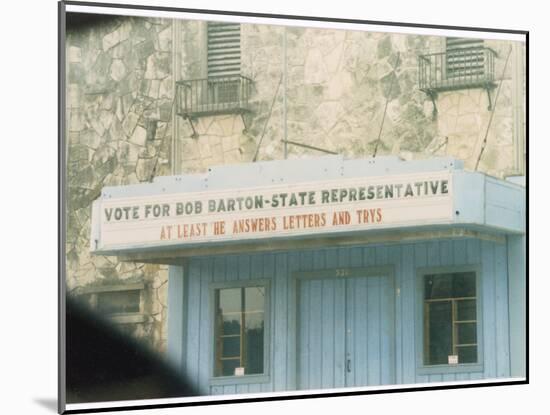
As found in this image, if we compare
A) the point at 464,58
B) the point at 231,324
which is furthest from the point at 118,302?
the point at 464,58

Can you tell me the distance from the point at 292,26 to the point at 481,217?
2972 mm

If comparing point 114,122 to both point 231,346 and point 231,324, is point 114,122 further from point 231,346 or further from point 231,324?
point 231,346

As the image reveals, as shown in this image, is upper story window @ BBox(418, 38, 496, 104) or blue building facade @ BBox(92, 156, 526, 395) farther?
upper story window @ BBox(418, 38, 496, 104)

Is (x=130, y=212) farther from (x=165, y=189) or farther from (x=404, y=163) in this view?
(x=404, y=163)

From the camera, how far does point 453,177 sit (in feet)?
57.1

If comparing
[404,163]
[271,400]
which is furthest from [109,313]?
[404,163]

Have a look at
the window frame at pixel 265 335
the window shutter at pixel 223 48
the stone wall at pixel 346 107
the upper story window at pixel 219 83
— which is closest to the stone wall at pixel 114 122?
the upper story window at pixel 219 83

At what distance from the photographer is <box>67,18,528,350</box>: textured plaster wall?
16688mm

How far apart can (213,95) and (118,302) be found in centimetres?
249

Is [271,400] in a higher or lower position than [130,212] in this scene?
lower

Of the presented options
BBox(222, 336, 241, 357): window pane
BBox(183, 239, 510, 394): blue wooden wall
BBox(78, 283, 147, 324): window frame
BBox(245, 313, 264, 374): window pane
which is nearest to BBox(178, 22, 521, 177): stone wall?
BBox(183, 239, 510, 394): blue wooden wall

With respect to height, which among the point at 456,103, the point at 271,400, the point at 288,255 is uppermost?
the point at 456,103

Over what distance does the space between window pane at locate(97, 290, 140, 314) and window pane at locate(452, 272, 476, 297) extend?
3.66m

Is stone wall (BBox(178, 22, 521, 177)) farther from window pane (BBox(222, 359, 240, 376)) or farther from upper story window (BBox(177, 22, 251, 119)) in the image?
window pane (BBox(222, 359, 240, 376))
